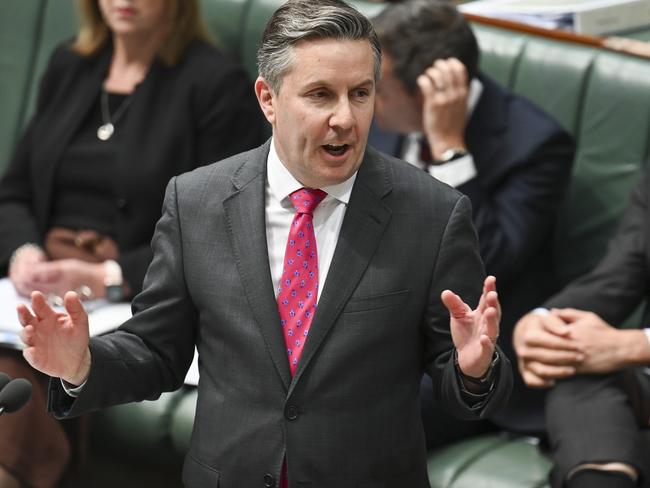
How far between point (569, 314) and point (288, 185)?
0.98 m

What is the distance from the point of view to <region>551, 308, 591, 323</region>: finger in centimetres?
259

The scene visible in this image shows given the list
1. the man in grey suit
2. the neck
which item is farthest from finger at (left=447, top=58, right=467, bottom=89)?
the man in grey suit

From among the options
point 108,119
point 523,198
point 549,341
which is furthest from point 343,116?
point 108,119

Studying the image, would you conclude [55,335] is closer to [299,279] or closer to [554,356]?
[299,279]

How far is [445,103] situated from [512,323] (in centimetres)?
53

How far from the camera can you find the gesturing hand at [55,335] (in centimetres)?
166

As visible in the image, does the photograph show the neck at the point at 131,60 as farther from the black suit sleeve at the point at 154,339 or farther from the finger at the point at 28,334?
the finger at the point at 28,334

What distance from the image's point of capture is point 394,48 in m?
2.96

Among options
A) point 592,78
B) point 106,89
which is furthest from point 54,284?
point 592,78

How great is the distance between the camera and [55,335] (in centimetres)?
167

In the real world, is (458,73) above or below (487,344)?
below

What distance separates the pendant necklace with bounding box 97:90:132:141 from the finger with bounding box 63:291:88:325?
1640 millimetres

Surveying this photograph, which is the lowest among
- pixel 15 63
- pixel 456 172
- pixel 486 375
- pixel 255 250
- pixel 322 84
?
pixel 15 63

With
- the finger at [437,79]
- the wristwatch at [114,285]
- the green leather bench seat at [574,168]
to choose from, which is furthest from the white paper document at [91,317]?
the finger at [437,79]
